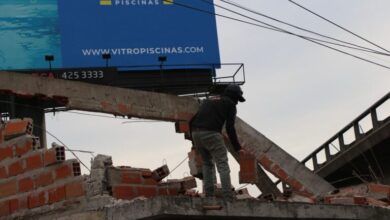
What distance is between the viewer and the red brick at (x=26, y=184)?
9.72 meters

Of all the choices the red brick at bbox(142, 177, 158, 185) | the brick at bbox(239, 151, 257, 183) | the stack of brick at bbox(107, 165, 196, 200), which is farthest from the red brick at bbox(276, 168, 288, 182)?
the red brick at bbox(142, 177, 158, 185)

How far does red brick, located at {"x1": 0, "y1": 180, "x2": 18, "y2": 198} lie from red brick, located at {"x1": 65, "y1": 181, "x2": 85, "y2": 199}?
0.84m

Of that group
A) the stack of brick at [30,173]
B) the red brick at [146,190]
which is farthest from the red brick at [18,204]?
the red brick at [146,190]

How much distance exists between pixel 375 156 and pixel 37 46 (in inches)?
438

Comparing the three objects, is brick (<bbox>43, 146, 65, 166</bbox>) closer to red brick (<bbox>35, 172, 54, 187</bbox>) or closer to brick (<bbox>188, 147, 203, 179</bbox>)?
red brick (<bbox>35, 172, 54, 187</bbox>)

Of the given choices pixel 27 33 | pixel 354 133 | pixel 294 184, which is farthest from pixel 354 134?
pixel 27 33

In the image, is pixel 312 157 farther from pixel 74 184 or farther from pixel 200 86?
pixel 74 184

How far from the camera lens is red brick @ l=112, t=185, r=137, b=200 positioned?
9578 millimetres

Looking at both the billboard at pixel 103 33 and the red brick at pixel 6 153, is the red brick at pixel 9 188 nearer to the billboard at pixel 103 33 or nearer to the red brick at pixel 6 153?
the red brick at pixel 6 153

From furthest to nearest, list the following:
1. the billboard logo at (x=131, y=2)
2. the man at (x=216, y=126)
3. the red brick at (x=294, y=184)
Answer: the billboard logo at (x=131, y=2) < the red brick at (x=294, y=184) < the man at (x=216, y=126)

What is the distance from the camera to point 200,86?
2650cm

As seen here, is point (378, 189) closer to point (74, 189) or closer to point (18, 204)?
point (74, 189)

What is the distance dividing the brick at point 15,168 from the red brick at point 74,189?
77cm

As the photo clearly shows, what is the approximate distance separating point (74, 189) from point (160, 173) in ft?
4.35
